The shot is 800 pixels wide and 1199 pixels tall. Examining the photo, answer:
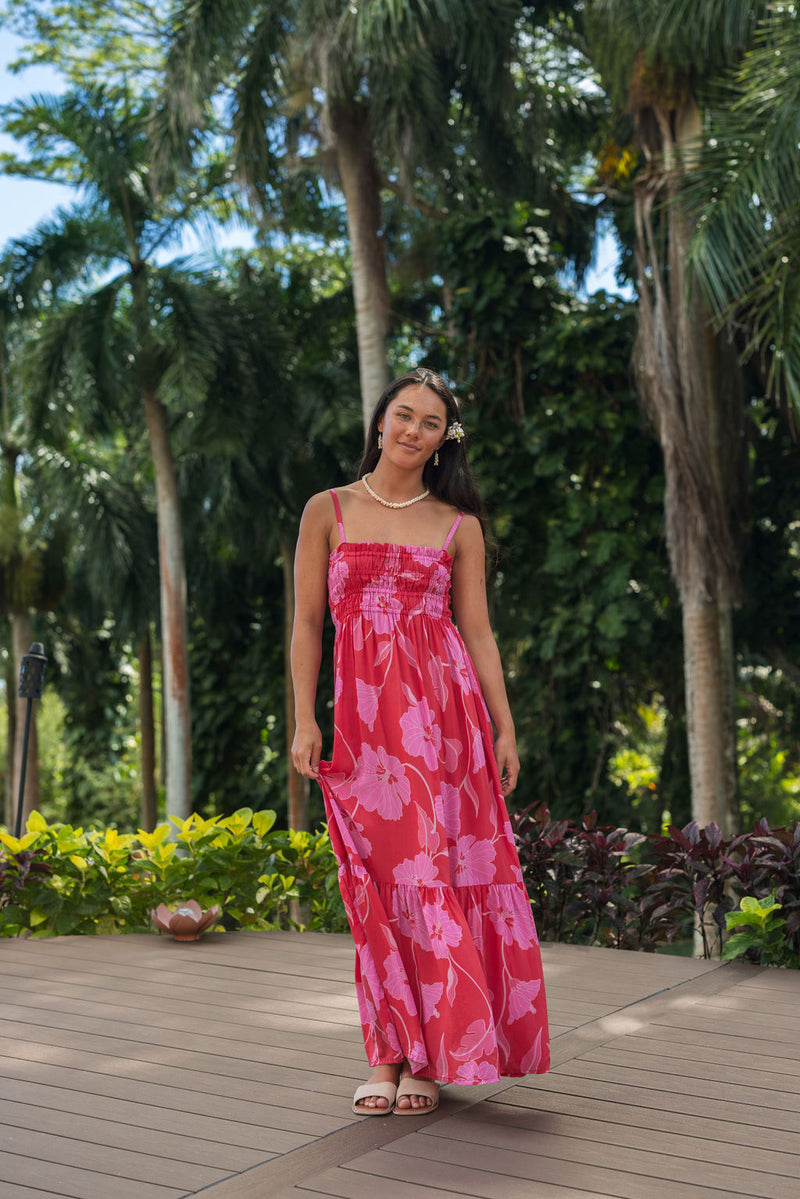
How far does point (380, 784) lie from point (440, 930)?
0.34 m

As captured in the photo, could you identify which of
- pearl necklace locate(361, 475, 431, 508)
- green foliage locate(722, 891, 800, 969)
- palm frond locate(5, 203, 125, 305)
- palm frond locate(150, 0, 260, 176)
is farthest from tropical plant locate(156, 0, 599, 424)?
pearl necklace locate(361, 475, 431, 508)

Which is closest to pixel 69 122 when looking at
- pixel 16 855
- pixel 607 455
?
pixel 607 455

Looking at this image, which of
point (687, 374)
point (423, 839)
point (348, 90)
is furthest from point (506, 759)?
point (348, 90)

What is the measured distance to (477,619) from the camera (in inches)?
116

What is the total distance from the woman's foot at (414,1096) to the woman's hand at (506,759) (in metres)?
0.67

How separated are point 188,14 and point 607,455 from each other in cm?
504

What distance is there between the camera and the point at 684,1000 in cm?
346

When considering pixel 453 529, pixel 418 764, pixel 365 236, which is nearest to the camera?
pixel 418 764

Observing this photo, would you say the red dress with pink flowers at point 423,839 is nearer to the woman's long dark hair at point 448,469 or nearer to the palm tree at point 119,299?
the woman's long dark hair at point 448,469

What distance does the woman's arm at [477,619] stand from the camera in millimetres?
2883

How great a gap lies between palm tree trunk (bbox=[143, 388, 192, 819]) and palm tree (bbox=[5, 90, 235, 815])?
0.01m

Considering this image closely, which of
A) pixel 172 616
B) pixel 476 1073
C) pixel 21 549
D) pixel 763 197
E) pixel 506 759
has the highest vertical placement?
pixel 763 197

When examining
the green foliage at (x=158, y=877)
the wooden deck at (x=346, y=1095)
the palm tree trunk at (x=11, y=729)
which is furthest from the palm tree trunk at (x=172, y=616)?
the wooden deck at (x=346, y=1095)

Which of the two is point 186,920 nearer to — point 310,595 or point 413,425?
point 310,595
